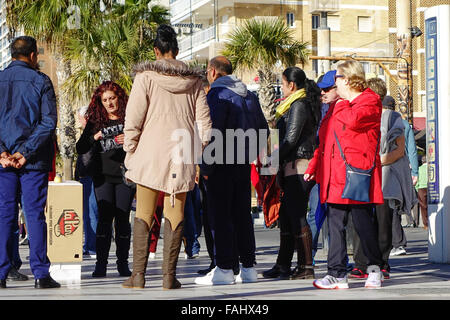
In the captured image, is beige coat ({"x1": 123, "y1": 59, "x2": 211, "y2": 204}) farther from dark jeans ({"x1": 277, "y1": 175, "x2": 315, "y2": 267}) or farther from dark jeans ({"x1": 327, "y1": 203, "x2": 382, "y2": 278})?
dark jeans ({"x1": 277, "y1": 175, "x2": 315, "y2": 267})

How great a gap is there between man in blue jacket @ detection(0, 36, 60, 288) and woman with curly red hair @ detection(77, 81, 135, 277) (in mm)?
1065

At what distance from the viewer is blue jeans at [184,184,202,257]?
1160 centimetres

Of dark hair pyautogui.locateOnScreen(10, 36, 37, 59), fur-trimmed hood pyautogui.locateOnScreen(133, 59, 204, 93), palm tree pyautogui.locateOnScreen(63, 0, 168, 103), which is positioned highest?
palm tree pyautogui.locateOnScreen(63, 0, 168, 103)

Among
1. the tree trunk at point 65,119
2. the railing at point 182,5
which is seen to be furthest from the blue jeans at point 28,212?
the railing at point 182,5

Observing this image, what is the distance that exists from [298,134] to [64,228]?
222 cm

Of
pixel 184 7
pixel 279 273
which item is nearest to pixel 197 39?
pixel 184 7

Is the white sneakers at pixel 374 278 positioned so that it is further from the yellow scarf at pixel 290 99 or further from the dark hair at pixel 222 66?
the dark hair at pixel 222 66

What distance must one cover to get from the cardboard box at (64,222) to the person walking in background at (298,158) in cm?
181

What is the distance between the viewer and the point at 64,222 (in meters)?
8.50

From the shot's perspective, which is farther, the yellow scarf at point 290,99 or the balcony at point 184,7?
the balcony at point 184,7

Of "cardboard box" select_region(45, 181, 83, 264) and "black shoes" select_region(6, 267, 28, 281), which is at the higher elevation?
"cardboard box" select_region(45, 181, 83, 264)

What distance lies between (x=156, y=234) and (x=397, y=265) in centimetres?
319

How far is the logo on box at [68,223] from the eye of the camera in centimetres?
848

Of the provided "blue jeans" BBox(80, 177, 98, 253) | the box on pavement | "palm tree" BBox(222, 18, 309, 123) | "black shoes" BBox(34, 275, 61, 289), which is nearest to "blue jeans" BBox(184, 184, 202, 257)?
"blue jeans" BBox(80, 177, 98, 253)
